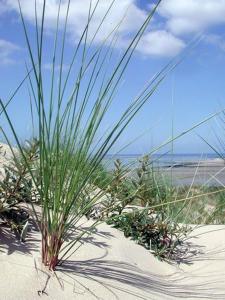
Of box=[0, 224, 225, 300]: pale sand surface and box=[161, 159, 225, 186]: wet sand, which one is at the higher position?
box=[161, 159, 225, 186]: wet sand

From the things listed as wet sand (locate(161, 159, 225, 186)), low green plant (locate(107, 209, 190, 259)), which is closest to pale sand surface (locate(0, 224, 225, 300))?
low green plant (locate(107, 209, 190, 259))

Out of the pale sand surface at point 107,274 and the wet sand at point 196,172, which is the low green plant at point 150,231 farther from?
the wet sand at point 196,172

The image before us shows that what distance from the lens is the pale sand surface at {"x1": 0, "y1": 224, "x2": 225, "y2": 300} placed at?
202 centimetres

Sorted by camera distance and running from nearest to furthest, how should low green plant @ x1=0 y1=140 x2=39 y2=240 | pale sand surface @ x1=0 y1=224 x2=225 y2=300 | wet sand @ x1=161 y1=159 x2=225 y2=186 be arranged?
pale sand surface @ x1=0 y1=224 x2=225 y2=300, low green plant @ x1=0 y1=140 x2=39 y2=240, wet sand @ x1=161 y1=159 x2=225 y2=186

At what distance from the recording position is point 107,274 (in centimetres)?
229

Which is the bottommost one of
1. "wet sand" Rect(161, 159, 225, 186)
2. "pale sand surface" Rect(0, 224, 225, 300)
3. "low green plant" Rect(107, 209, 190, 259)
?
"pale sand surface" Rect(0, 224, 225, 300)

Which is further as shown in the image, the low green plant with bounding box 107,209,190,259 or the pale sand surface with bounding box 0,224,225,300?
the low green plant with bounding box 107,209,190,259

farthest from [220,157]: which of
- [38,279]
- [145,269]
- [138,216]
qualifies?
[38,279]

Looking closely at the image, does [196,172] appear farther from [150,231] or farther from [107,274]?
[107,274]

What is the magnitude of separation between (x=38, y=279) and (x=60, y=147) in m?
0.56

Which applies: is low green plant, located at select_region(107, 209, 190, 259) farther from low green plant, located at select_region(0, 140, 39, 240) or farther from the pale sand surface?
low green plant, located at select_region(0, 140, 39, 240)

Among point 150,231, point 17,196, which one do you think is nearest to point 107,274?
point 17,196

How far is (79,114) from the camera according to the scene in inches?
82.3

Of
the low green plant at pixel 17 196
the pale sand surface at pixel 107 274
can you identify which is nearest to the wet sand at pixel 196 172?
the pale sand surface at pixel 107 274
